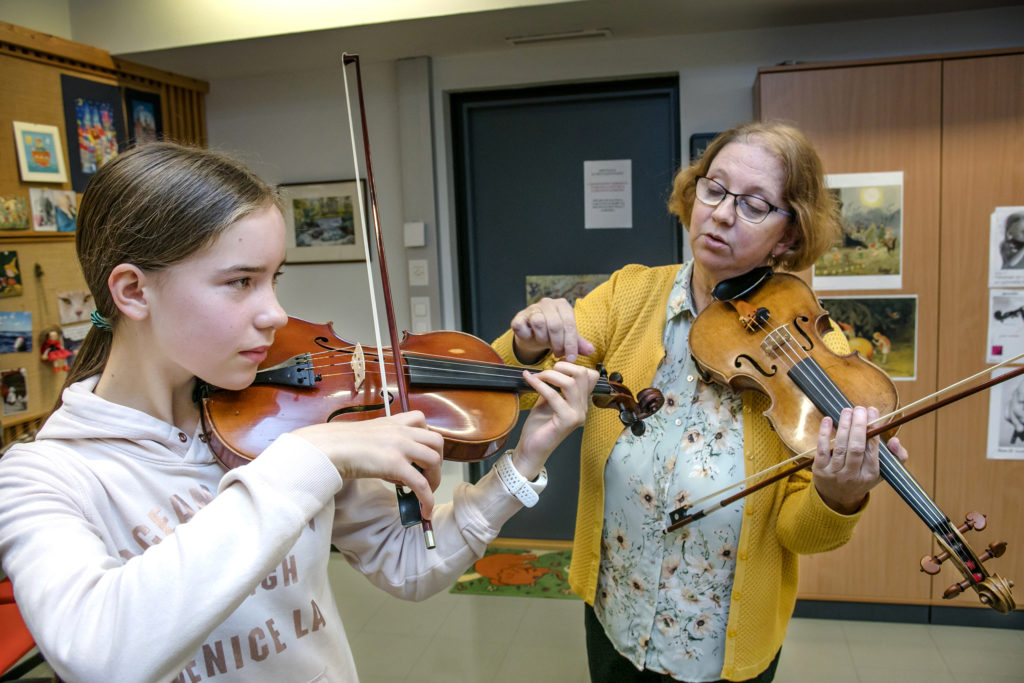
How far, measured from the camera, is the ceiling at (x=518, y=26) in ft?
8.50

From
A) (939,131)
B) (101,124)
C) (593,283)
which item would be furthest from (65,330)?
(939,131)

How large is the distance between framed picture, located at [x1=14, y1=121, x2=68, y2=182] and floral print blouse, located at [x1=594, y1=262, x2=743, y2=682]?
252 cm

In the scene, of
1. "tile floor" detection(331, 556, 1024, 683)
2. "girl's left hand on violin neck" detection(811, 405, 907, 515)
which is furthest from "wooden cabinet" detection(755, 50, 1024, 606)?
"girl's left hand on violin neck" detection(811, 405, 907, 515)

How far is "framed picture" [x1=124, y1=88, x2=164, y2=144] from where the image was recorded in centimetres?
311

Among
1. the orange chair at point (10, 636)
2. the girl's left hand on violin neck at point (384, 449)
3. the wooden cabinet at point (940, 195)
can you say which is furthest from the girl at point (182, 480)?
the wooden cabinet at point (940, 195)

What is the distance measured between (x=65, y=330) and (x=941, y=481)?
3.50 m

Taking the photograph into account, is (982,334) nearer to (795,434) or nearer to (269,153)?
(795,434)

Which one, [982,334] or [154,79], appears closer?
[982,334]

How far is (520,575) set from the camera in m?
3.27

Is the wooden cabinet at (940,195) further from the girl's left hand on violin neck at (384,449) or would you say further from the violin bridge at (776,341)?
the girl's left hand on violin neck at (384,449)

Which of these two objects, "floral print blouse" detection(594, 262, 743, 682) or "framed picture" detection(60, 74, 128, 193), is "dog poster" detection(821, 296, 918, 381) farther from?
"framed picture" detection(60, 74, 128, 193)

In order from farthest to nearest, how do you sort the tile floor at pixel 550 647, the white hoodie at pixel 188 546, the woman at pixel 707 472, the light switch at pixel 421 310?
the light switch at pixel 421 310, the tile floor at pixel 550 647, the woman at pixel 707 472, the white hoodie at pixel 188 546

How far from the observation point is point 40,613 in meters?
0.63

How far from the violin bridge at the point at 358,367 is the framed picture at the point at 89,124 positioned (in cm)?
224
